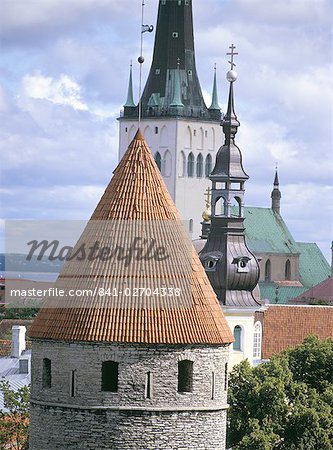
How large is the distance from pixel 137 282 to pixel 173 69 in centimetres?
8789

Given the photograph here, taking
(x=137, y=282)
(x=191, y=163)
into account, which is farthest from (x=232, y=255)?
(x=191, y=163)

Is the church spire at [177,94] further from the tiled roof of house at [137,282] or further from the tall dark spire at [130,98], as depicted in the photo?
the tiled roof of house at [137,282]

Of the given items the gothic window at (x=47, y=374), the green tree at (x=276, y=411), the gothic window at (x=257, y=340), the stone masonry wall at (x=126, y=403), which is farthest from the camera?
the gothic window at (x=257, y=340)

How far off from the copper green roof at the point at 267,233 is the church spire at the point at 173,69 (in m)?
11.4

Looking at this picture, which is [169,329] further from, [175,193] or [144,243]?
[175,193]

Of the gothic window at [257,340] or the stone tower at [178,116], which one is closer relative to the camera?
the gothic window at [257,340]

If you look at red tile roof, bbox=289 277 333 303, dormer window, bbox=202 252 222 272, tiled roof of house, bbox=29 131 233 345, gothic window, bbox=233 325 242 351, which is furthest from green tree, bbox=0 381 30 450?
red tile roof, bbox=289 277 333 303

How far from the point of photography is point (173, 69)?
114 meters

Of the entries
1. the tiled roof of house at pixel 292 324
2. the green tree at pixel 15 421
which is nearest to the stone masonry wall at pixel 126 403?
the green tree at pixel 15 421

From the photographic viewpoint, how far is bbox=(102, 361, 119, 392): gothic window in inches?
1025

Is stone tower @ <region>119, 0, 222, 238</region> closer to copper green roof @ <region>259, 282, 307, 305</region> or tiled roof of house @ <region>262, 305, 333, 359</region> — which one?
copper green roof @ <region>259, 282, 307, 305</region>

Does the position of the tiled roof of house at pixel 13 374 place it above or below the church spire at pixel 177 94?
below

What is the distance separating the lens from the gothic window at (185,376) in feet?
86.1

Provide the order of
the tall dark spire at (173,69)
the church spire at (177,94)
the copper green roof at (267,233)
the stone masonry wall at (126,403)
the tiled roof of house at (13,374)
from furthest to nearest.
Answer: the copper green roof at (267,233), the church spire at (177,94), the tall dark spire at (173,69), the tiled roof of house at (13,374), the stone masonry wall at (126,403)
